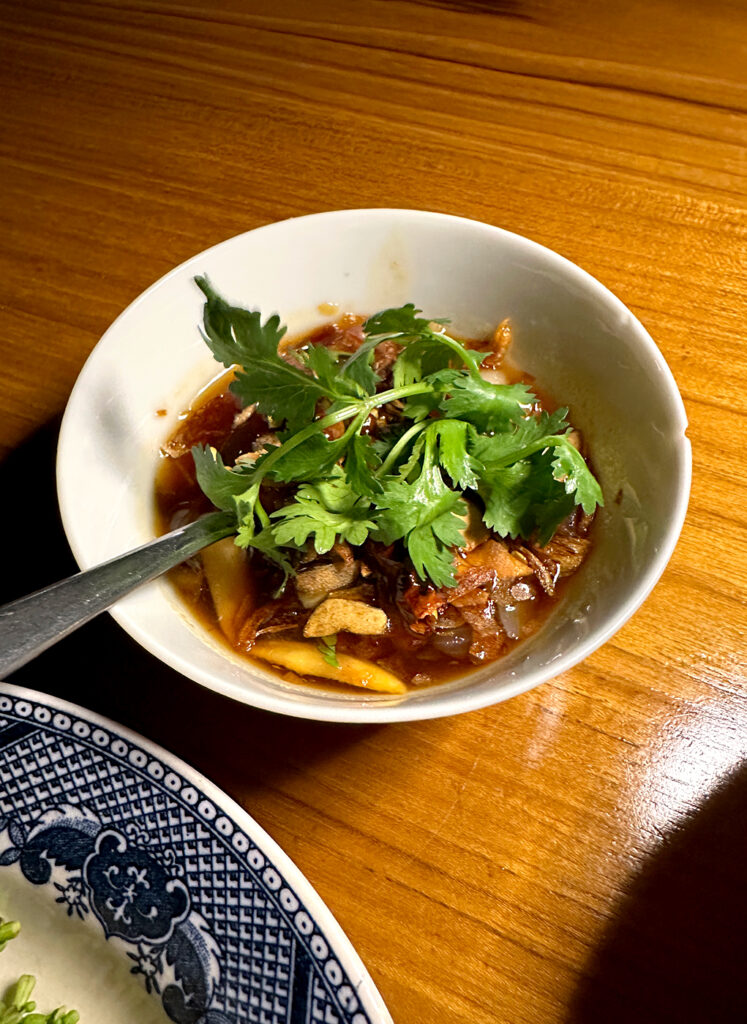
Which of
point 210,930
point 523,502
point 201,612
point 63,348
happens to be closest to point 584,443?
point 523,502

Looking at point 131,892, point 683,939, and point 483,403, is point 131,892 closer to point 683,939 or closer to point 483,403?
point 683,939

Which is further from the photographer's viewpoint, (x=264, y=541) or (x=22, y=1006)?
(x=264, y=541)

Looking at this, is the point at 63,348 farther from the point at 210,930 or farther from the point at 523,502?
the point at 210,930

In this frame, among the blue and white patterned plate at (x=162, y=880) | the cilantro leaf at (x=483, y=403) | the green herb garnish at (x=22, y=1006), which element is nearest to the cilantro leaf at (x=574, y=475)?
the cilantro leaf at (x=483, y=403)

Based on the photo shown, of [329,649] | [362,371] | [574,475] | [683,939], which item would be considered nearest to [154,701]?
[329,649]

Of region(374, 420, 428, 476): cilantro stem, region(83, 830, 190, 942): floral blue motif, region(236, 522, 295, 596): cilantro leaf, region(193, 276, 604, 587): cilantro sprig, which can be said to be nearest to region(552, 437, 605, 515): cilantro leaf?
region(193, 276, 604, 587): cilantro sprig

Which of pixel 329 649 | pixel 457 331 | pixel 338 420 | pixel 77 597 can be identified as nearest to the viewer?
pixel 77 597
